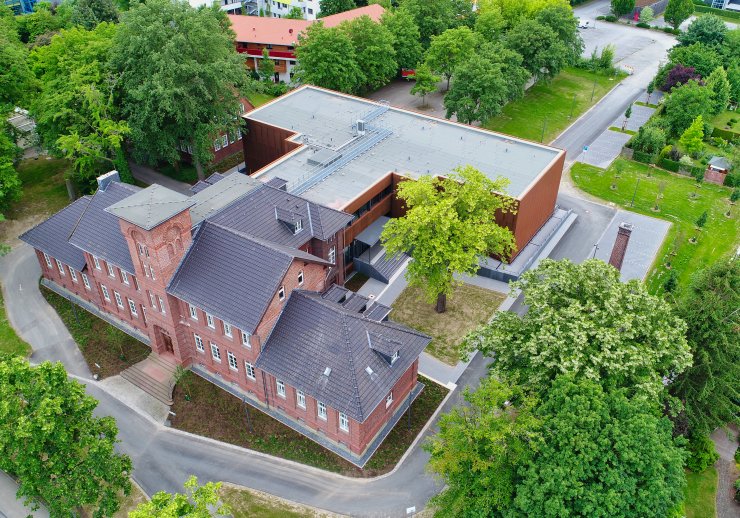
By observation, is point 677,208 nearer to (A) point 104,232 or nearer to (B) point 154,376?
(B) point 154,376

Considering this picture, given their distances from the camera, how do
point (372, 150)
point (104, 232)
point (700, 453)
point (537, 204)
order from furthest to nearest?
1. point (372, 150)
2. point (537, 204)
3. point (104, 232)
4. point (700, 453)

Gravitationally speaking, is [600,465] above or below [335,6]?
below

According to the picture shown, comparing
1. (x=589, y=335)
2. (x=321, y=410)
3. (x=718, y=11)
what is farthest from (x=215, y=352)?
(x=718, y=11)

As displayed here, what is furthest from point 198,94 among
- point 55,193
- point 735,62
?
point 735,62

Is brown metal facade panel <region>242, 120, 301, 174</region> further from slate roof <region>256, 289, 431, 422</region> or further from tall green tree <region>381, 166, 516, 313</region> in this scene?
slate roof <region>256, 289, 431, 422</region>

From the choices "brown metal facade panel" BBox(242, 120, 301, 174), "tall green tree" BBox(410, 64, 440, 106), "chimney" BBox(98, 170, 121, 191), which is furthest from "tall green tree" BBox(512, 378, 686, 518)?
"tall green tree" BBox(410, 64, 440, 106)

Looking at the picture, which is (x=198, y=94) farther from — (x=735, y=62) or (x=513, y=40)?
(x=735, y=62)
